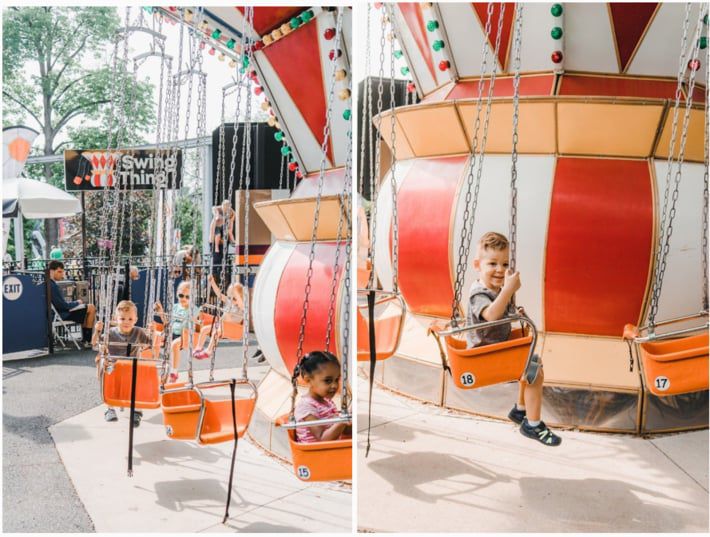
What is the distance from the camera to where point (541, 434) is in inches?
97.3

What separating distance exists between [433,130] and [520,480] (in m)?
2.20

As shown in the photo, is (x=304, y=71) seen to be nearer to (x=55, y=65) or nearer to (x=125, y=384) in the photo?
(x=55, y=65)

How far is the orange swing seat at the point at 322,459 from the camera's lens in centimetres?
185

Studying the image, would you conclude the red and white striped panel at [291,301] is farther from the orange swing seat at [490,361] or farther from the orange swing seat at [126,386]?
the orange swing seat at [490,361]

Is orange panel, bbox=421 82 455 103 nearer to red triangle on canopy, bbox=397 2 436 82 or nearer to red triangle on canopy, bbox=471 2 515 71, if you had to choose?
red triangle on canopy, bbox=397 2 436 82

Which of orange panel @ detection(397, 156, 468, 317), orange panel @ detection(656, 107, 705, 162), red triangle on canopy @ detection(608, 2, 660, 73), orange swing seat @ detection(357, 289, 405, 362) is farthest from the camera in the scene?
orange panel @ detection(397, 156, 468, 317)

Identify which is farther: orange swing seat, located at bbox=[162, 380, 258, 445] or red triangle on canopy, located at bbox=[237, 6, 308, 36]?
red triangle on canopy, located at bbox=[237, 6, 308, 36]

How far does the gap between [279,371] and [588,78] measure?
2.62m

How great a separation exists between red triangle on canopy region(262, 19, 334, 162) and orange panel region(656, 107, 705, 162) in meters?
1.90

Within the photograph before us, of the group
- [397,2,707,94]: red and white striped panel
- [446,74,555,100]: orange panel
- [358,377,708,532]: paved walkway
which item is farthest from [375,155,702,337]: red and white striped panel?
[358,377,708,532]: paved walkway

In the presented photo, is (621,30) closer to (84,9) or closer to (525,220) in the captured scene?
(525,220)

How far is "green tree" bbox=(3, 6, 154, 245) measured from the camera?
3240 millimetres

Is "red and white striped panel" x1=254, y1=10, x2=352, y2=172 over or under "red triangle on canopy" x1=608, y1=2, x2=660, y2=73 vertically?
under

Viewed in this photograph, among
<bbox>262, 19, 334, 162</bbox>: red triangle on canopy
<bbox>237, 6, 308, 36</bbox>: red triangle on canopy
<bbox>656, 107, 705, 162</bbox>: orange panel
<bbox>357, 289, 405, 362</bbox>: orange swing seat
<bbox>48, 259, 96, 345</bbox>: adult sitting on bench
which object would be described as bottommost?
<bbox>48, 259, 96, 345</bbox>: adult sitting on bench
